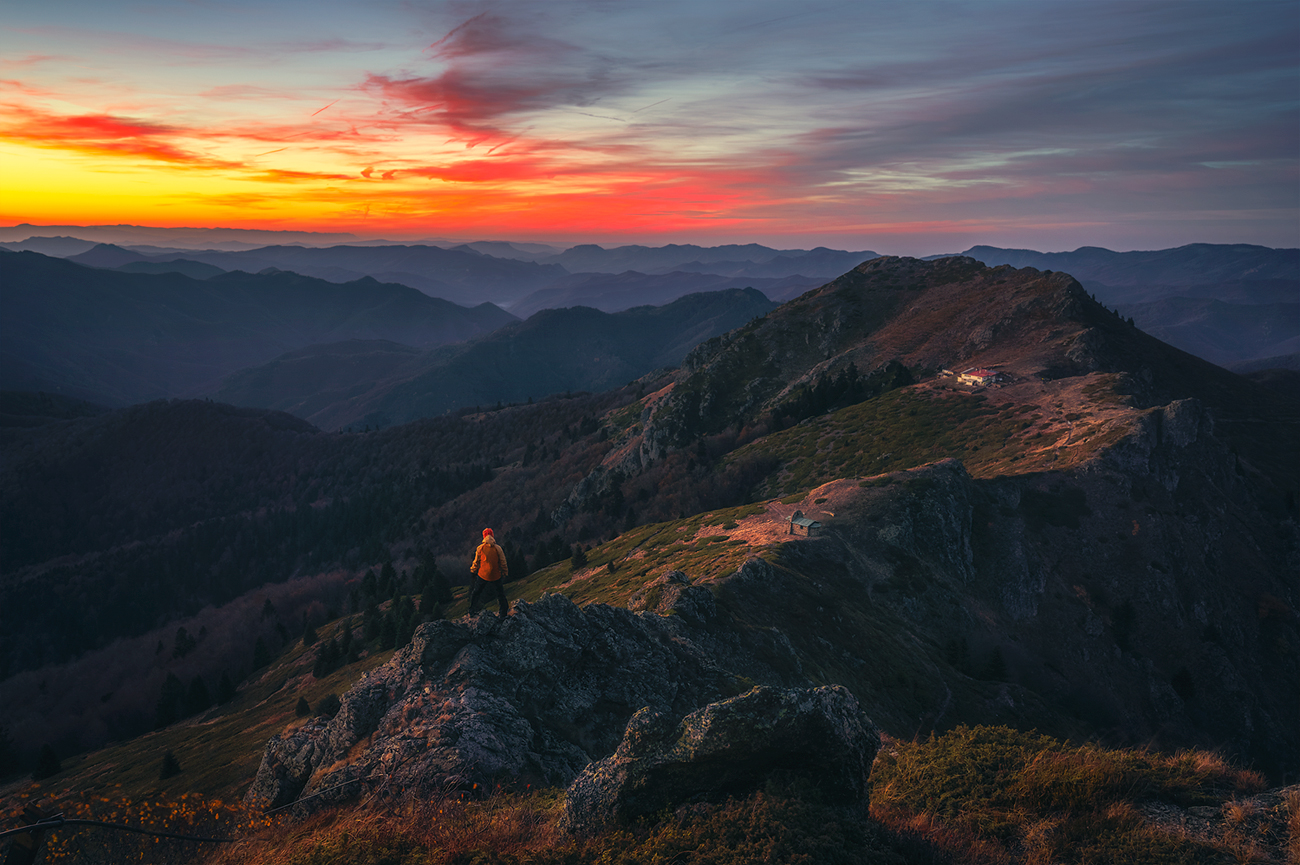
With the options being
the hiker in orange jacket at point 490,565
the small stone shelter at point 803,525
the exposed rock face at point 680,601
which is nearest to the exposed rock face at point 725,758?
the hiker in orange jacket at point 490,565

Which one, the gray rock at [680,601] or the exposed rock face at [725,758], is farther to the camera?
the gray rock at [680,601]

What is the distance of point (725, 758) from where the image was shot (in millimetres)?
13664

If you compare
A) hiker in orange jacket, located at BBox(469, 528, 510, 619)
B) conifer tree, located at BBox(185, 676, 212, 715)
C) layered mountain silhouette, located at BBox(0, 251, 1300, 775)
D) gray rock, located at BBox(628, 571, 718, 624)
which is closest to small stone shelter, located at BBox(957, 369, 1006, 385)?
layered mountain silhouette, located at BBox(0, 251, 1300, 775)

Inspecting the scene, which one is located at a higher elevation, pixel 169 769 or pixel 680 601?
pixel 680 601

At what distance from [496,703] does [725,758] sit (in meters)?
8.11

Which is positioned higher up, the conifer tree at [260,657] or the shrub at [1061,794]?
the shrub at [1061,794]

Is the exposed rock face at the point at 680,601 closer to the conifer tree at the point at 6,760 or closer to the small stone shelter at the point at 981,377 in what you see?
the small stone shelter at the point at 981,377

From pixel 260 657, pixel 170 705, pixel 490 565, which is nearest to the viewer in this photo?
pixel 490 565

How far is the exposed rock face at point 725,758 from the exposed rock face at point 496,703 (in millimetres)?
4471

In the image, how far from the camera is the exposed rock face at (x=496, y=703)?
1698cm

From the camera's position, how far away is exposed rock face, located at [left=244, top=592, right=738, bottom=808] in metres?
17.0

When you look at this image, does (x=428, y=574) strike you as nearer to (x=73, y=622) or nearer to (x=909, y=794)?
(x=909, y=794)

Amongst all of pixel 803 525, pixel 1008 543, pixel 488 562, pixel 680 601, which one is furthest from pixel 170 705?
pixel 1008 543

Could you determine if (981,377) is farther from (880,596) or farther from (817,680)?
(817,680)
